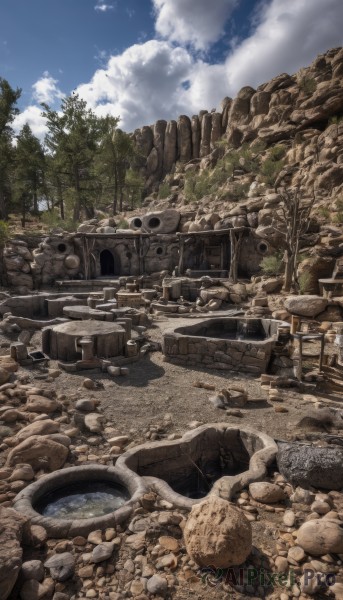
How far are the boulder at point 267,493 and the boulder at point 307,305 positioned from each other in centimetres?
986

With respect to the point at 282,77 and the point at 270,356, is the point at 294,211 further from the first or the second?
the point at 282,77

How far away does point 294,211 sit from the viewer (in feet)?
52.7

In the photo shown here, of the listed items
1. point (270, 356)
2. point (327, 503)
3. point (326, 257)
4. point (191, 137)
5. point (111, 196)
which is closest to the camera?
point (327, 503)

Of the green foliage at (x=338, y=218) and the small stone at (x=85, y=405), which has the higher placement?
the green foliage at (x=338, y=218)

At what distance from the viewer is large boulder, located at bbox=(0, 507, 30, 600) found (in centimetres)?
233

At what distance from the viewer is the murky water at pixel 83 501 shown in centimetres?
350

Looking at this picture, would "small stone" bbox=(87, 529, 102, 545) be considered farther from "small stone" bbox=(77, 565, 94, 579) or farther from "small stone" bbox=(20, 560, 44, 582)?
"small stone" bbox=(20, 560, 44, 582)

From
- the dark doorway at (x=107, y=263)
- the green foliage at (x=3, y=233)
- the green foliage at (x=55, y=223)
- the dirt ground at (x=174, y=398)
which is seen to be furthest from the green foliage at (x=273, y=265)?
the green foliage at (x=55, y=223)

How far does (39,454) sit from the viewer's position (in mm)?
4176

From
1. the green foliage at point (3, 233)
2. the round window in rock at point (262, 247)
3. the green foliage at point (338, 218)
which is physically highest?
the green foliage at point (338, 218)

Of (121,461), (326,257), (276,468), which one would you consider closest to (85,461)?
(121,461)

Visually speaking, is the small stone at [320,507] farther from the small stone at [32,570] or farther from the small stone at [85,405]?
the small stone at [85,405]

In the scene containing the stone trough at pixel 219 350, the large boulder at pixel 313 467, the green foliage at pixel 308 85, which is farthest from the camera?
the green foliage at pixel 308 85

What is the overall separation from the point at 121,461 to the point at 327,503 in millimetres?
2369
